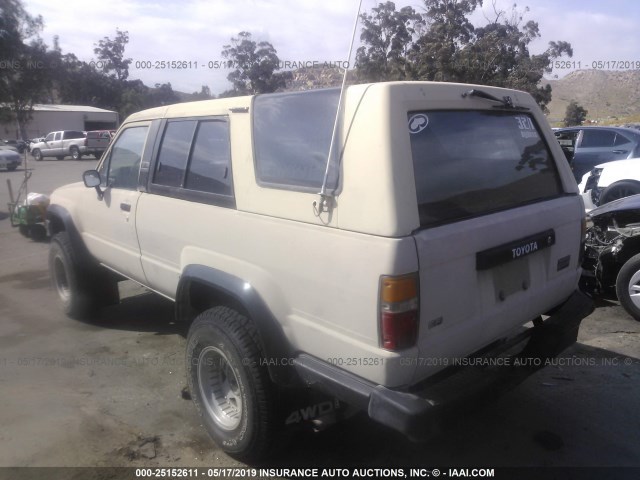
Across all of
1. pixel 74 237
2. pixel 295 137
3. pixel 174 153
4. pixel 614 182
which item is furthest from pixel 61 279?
pixel 614 182

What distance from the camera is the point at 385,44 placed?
50.7ft

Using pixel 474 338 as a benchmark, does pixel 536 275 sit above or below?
above

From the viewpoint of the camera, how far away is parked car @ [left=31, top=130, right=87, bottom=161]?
3178cm

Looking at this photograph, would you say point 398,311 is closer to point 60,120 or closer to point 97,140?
point 97,140

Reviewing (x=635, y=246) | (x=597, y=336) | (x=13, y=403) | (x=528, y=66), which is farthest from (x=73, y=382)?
(x=528, y=66)

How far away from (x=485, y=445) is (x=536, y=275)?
110 centimetres

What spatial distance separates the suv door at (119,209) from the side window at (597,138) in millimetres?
9743

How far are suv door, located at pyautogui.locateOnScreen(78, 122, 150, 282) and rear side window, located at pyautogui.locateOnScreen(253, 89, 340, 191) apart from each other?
1552mm

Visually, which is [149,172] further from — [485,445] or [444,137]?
[485,445]

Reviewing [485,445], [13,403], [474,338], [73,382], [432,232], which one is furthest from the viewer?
[73,382]

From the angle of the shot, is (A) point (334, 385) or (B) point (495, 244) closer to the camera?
(A) point (334, 385)

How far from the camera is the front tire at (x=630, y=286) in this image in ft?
16.0

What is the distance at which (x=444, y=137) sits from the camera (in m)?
2.64

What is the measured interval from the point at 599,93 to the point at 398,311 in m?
84.1
